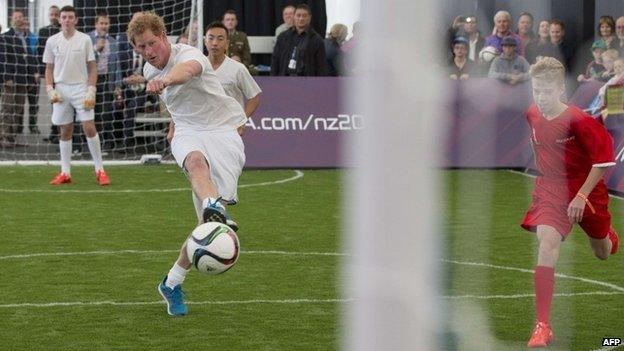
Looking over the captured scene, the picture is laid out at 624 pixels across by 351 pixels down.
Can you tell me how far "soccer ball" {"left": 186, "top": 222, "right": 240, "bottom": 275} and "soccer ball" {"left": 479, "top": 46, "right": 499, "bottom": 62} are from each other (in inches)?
152

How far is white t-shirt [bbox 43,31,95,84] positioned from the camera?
1714 cm

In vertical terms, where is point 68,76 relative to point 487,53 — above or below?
below

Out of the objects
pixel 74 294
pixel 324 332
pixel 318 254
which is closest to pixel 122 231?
pixel 318 254

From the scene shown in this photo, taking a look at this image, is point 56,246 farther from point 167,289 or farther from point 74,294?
point 167,289

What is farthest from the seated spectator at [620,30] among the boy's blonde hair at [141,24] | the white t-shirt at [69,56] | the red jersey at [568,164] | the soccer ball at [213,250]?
the white t-shirt at [69,56]

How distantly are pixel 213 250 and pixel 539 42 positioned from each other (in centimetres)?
389

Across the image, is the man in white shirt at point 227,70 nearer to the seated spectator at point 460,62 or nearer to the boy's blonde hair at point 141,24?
the boy's blonde hair at point 141,24

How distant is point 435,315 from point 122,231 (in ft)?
31.8

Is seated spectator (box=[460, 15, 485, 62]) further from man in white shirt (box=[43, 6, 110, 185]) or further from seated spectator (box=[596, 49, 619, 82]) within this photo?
man in white shirt (box=[43, 6, 110, 185])

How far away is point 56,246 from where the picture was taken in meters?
11.5

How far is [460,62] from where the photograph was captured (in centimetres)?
327

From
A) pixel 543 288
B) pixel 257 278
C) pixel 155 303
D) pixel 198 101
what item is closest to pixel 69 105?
pixel 257 278

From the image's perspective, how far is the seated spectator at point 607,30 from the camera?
12.4 feet

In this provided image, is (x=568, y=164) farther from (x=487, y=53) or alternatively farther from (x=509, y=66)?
(x=487, y=53)
